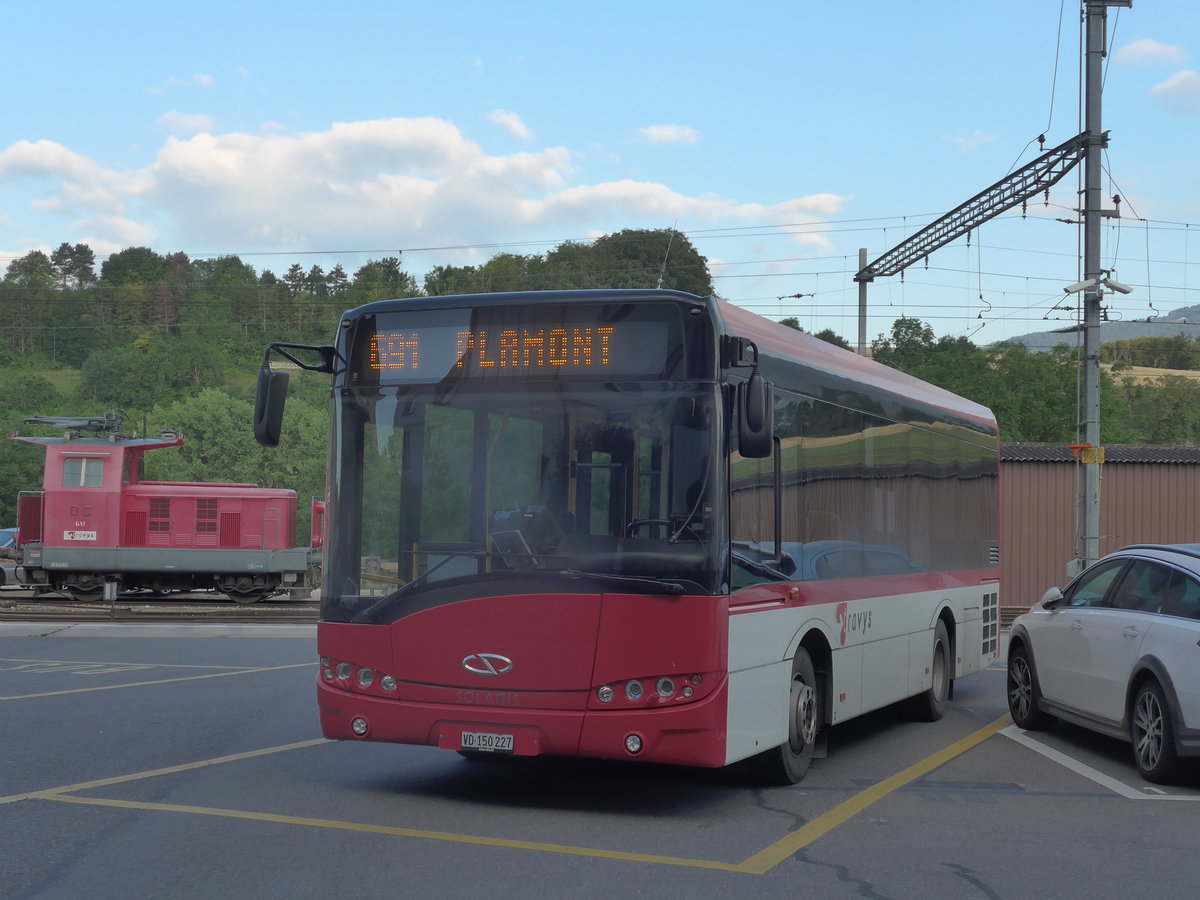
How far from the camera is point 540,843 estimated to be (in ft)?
23.0

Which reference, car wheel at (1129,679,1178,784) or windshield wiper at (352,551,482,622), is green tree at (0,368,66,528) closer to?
windshield wiper at (352,551,482,622)

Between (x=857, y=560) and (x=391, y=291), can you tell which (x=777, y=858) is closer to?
(x=857, y=560)

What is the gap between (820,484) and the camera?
945cm

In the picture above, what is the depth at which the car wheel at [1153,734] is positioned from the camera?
8.84 metres

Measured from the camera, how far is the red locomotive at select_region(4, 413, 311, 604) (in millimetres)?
28719

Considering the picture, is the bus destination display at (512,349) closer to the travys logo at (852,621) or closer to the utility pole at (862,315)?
the travys logo at (852,621)

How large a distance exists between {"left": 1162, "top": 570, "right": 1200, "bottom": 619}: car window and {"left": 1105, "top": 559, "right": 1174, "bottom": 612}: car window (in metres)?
0.07

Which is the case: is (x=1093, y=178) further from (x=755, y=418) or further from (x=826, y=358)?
(x=755, y=418)

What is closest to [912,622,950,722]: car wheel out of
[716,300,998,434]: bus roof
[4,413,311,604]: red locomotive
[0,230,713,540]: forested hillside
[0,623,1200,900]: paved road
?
[0,623,1200,900]: paved road

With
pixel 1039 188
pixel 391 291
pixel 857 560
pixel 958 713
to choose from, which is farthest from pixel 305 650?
pixel 391 291

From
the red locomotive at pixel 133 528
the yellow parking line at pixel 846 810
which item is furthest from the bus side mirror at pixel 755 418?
the red locomotive at pixel 133 528

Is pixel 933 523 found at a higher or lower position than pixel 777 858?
higher

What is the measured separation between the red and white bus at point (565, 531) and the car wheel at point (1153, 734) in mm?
2363

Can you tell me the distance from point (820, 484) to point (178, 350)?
87040 millimetres
